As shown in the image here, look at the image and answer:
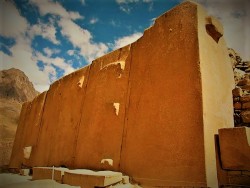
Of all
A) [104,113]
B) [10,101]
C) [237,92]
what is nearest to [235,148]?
[237,92]

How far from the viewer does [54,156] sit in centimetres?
616

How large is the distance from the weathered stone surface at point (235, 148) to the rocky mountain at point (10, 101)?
707 inches

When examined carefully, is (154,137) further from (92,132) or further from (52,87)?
(52,87)

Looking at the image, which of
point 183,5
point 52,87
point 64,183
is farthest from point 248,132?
point 52,87

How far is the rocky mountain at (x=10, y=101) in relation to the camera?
19259 millimetres

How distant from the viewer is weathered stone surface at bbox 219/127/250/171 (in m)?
2.72

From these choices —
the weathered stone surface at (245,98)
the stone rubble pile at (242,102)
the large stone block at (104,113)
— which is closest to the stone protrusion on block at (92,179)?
the large stone block at (104,113)

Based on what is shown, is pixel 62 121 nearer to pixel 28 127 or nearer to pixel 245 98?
pixel 28 127

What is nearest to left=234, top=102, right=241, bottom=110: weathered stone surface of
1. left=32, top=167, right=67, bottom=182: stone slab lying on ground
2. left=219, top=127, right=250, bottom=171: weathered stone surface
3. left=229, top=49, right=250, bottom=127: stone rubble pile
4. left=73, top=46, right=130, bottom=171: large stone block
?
left=229, top=49, right=250, bottom=127: stone rubble pile

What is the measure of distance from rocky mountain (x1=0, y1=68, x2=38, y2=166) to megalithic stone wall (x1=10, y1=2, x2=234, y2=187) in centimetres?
1540

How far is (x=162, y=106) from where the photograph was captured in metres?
3.51

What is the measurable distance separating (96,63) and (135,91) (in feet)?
6.37

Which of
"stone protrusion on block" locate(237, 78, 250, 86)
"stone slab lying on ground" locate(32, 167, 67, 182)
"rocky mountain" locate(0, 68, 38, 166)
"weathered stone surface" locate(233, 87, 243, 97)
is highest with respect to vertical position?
"rocky mountain" locate(0, 68, 38, 166)

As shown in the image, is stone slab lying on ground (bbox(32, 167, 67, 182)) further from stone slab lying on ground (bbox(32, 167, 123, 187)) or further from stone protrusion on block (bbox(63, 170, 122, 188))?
stone protrusion on block (bbox(63, 170, 122, 188))
